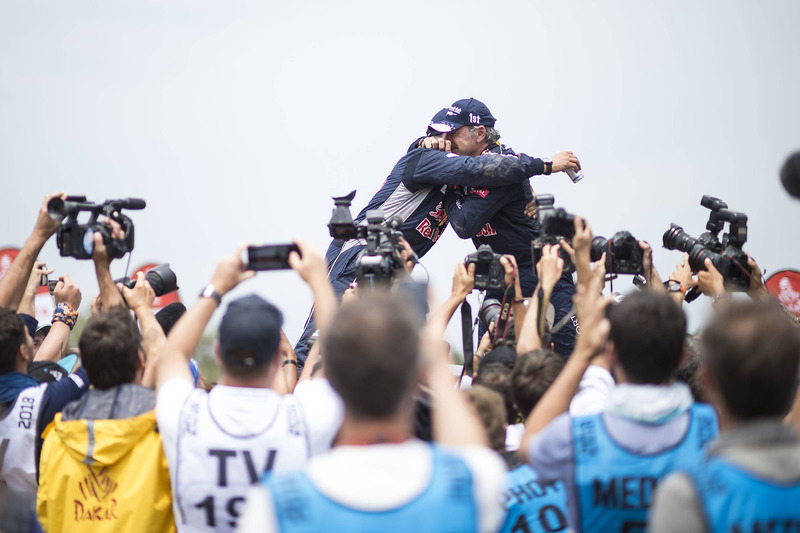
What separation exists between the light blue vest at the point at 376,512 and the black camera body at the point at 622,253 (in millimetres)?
2477

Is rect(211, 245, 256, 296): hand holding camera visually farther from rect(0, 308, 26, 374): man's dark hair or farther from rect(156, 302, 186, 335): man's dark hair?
rect(156, 302, 186, 335): man's dark hair

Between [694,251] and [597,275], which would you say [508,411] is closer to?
[597,275]

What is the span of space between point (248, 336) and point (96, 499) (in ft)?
2.73

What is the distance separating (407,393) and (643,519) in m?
0.83

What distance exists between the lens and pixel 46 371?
372cm

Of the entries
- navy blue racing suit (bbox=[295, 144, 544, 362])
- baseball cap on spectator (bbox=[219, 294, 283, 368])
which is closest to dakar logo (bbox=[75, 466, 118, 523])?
baseball cap on spectator (bbox=[219, 294, 283, 368])

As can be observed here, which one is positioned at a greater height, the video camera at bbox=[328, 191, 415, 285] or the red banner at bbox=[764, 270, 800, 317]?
the video camera at bbox=[328, 191, 415, 285]

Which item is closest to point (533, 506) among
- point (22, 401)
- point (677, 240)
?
point (22, 401)

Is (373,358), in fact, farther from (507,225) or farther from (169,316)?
(507,225)

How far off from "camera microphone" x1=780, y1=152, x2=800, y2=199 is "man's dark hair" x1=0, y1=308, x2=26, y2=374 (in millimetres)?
2792

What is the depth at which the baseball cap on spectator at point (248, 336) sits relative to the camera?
2242 millimetres

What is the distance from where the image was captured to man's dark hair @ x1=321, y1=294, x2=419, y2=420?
1.59 m

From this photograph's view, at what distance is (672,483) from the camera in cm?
159

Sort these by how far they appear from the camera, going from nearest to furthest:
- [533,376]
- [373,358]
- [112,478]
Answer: [373,358] < [112,478] < [533,376]
